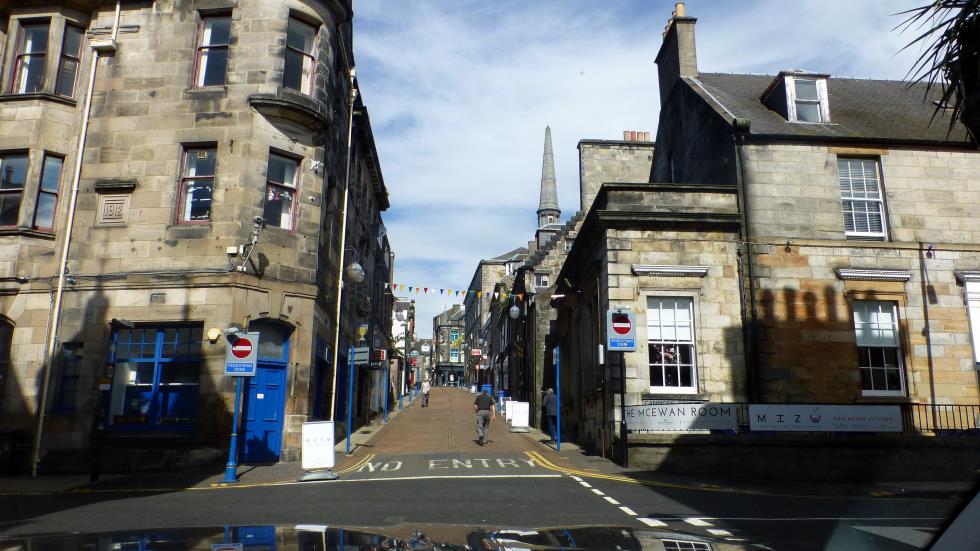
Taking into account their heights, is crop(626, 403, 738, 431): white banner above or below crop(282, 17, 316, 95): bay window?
below

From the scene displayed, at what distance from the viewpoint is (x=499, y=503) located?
951 cm

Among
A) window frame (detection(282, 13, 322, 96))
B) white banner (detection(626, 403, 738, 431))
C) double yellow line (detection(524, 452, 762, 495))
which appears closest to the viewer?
double yellow line (detection(524, 452, 762, 495))

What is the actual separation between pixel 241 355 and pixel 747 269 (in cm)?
1179

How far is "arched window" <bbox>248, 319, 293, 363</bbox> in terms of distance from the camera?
52.8 ft

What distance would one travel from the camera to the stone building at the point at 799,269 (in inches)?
643

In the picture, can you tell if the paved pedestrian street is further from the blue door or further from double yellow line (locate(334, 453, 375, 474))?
the blue door

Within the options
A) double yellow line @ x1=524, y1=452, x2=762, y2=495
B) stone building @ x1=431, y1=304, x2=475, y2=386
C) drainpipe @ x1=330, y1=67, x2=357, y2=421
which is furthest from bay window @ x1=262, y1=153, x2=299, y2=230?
stone building @ x1=431, y1=304, x2=475, y2=386

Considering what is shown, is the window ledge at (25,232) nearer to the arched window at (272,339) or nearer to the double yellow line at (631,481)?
the arched window at (272,339)

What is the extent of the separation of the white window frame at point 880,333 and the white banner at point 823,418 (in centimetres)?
175

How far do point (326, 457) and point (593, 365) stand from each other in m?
8.98

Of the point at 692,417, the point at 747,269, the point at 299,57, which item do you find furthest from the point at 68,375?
the point at 747,269

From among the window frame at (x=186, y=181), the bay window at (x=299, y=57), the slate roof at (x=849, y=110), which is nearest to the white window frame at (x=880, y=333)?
the slate roof at (x=849, y=110)

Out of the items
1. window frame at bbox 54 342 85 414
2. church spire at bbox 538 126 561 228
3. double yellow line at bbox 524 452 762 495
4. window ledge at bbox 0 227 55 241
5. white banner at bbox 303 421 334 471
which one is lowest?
double yellow line at bbox 524 452 762 495

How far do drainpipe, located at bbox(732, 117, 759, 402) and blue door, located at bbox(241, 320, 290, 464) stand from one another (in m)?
11.0
